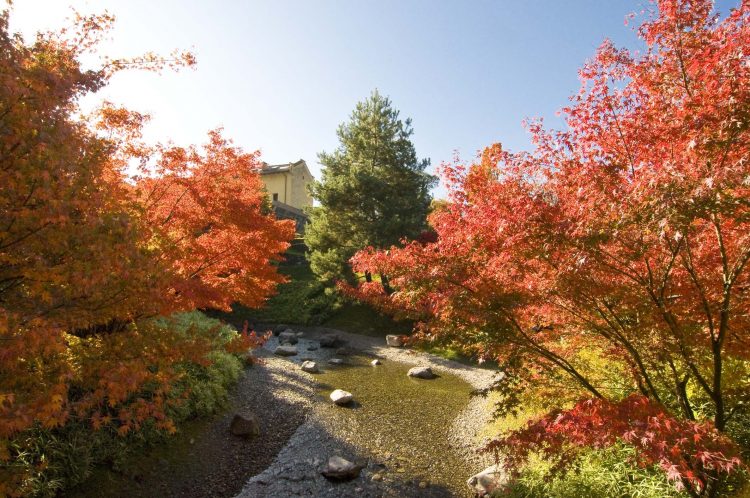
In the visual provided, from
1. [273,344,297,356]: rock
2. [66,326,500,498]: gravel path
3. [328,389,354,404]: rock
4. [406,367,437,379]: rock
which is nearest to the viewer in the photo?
[66,326,500,498]: gravel path

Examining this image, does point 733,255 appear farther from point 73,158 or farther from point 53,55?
point 53,55

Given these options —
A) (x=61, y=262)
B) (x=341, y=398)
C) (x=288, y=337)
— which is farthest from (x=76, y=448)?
(x=288, y=337)

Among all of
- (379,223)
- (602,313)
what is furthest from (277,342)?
(602,313)

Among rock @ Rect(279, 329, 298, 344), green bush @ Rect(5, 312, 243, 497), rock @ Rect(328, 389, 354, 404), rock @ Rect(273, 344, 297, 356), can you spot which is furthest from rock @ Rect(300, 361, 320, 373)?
green bush @ Rect(5, 312, 243, 497)

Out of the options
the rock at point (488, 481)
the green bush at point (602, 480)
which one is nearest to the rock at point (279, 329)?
the rock at point (488, 481)

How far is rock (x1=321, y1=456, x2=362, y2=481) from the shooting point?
6.98m

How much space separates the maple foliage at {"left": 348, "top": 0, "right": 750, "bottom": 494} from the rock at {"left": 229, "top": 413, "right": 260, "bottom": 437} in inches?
191

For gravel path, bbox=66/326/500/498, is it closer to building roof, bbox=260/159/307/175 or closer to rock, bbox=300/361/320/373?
rock, bbox=300/361/320/373

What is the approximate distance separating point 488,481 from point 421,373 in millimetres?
6718

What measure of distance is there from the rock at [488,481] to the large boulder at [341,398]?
14.3 feet

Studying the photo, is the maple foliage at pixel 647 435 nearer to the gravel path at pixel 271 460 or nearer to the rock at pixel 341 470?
the gravel path at pixel 271 460

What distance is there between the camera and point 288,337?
18672mm

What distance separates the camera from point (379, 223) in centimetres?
2058

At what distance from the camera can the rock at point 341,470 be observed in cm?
698
